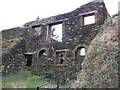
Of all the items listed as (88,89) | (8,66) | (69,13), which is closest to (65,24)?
(69,13)

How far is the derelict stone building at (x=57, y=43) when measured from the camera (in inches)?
447

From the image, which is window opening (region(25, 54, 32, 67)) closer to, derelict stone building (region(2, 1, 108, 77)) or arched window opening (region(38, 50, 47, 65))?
derelict stone building (region(2, 1, 108, 77))

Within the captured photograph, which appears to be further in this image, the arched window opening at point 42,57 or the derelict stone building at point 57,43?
the arched window opening at point 42,57

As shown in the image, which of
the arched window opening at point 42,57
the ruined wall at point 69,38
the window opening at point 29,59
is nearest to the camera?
the ruined wall at point 69,38

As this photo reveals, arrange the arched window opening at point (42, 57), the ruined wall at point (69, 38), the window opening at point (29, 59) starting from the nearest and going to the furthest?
1. the ruined wall at point (69, 38)
2. the arched window opening at point (42, 57)
3. the window opening at point (29, 59)

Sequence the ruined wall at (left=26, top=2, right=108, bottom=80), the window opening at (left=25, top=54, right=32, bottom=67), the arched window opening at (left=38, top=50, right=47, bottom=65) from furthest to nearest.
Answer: the window opening at (left=25, top=54, right=32, bottom=67) → the arched window opening at (left=38, top=50, right=47, bottom=65) → the ruined wall at (left=26, top=2, right=108, bottom=80)

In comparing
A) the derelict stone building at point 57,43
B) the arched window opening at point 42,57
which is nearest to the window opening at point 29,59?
the derelict stone building at point 57,43

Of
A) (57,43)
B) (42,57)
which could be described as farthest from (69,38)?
(42,57)

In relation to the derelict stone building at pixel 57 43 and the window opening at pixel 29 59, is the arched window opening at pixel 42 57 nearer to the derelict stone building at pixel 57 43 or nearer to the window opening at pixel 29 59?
the derelict stone building at pixel 57 43

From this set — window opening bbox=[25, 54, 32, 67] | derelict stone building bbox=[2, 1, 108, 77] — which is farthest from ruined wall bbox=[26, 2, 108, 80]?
window opening bbox=[25, 54, 32, 67]

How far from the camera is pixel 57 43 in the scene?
12.8 metres

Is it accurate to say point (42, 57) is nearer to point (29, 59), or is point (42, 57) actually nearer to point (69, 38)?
point (29, 59)

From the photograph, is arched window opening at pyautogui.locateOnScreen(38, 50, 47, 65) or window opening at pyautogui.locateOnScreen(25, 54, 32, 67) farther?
window opening at pyautogui.locateOnScreen(25, 54, 32, 67)

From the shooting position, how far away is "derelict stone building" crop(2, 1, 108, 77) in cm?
1135
